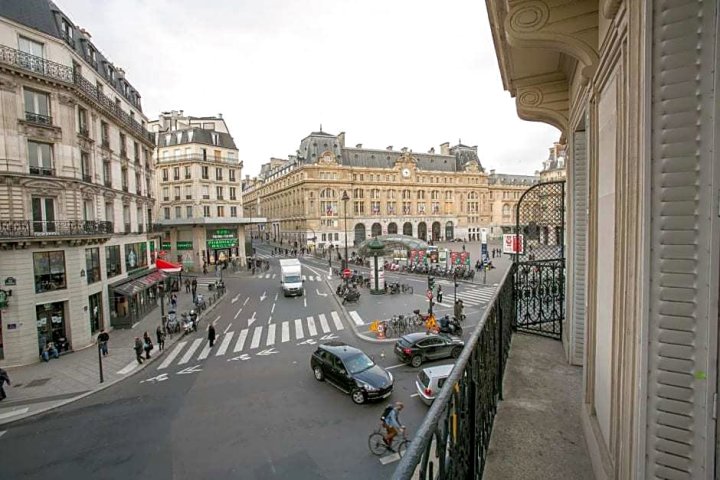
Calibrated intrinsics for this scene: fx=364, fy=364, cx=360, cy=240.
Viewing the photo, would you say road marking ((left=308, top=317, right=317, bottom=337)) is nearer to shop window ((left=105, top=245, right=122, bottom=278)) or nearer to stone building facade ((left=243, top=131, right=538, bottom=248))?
shop window ((left=105, top=245, right=122, bottom=278))

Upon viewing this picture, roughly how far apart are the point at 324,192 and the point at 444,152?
36274 mm

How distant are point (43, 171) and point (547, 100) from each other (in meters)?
23.1

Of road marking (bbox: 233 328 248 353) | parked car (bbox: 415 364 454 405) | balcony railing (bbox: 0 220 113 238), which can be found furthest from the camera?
road marking (bbox: 233 328 248 353)

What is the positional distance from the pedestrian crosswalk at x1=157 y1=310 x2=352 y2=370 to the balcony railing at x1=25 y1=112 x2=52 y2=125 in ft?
43.7

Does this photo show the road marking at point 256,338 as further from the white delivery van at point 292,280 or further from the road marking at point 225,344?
the white delivery van at point 292,280

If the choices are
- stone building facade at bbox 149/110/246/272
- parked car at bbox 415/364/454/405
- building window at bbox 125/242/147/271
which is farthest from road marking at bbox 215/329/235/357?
stone building facade at bbox 149/110/246/272

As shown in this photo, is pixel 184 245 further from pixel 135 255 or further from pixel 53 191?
pixel 53 191

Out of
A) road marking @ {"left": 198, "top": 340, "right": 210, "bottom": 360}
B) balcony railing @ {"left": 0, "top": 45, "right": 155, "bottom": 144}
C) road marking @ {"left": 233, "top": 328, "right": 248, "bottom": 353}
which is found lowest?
road marking @ {"left": 198, "top": 340, "right": 210, "bottom": 360}

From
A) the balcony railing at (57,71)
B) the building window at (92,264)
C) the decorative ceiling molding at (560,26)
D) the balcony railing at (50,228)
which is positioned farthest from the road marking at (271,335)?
the decorative ceiling molding at (560,26)

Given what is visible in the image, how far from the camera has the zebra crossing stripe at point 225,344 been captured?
18344 mm

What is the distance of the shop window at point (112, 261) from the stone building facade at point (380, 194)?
4670 centimetres

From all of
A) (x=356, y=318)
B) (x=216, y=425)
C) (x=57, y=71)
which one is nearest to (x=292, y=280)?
(x=356, y=318)

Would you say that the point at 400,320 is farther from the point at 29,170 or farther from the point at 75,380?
the point at 29,170

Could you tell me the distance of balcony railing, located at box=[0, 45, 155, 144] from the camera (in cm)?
1723
